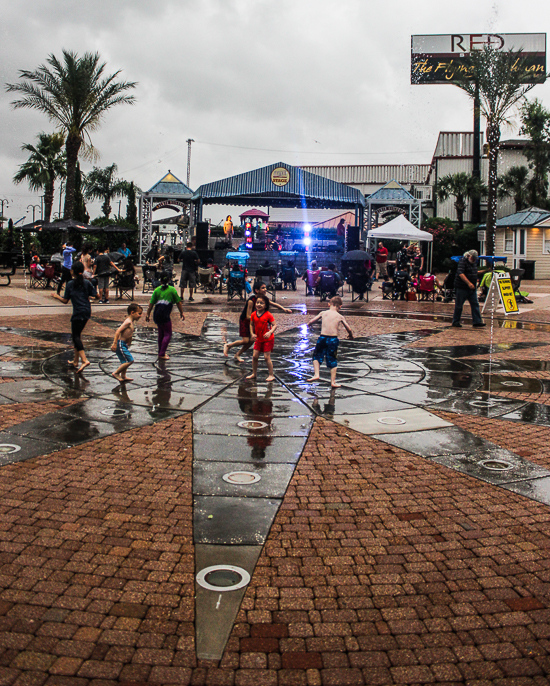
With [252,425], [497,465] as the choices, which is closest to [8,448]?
[252,425]

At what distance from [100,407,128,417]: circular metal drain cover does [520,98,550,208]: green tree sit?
136 feet

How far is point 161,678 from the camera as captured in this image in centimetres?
267

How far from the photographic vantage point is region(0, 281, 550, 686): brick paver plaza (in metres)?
2.83

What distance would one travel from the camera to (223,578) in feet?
11.4

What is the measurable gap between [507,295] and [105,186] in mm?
57094

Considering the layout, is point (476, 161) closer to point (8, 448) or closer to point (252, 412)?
point (252, 412)

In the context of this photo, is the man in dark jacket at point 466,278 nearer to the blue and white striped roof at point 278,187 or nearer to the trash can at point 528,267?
the trash can at point 528,267

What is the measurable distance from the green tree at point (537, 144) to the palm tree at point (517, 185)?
0.59 meters

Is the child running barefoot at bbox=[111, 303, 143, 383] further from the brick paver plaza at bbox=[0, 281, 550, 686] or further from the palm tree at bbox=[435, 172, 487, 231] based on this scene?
the palm tree at bbox=[435, 172, 487, 231]

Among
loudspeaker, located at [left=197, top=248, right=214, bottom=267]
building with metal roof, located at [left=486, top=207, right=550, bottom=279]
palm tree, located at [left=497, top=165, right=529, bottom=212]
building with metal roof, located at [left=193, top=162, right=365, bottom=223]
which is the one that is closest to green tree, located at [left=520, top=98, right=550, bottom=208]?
palm tree, located at [left=497, top=165, right=529, bottom=212]

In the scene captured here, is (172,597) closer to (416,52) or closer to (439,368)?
(439,368)

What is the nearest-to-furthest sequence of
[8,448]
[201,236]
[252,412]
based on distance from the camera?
[8,448] → [252,412] → [201,236]

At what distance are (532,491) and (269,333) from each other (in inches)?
162

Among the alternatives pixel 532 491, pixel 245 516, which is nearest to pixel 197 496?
pixel 245 516
